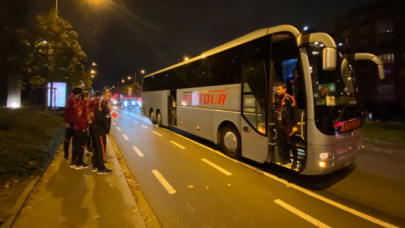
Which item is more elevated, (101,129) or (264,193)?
(101,129)

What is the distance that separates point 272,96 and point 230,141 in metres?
2.36

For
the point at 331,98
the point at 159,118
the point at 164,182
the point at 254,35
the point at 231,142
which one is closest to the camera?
the point at 331,98

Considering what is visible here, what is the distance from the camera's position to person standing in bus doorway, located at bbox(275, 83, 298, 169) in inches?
190

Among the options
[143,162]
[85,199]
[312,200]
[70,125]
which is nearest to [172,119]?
[143,162]

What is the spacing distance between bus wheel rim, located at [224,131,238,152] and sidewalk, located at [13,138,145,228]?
3.46 metres

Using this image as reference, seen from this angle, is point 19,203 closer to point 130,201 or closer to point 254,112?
point 130,201

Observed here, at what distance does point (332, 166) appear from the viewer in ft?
14.6

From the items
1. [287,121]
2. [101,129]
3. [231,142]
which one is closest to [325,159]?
[287,121]

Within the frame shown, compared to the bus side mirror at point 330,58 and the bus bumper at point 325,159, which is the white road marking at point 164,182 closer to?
the bus bumper at point 325,159

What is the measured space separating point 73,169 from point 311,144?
19.6ft

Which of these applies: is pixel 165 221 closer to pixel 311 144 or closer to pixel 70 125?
pixel 311 144

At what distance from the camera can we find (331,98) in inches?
175

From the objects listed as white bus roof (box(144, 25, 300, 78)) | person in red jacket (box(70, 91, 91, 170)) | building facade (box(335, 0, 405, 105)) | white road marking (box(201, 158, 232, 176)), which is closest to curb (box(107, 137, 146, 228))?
person in red jacket (box(70, 91, 91, 170))

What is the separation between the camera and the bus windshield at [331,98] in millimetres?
4371
